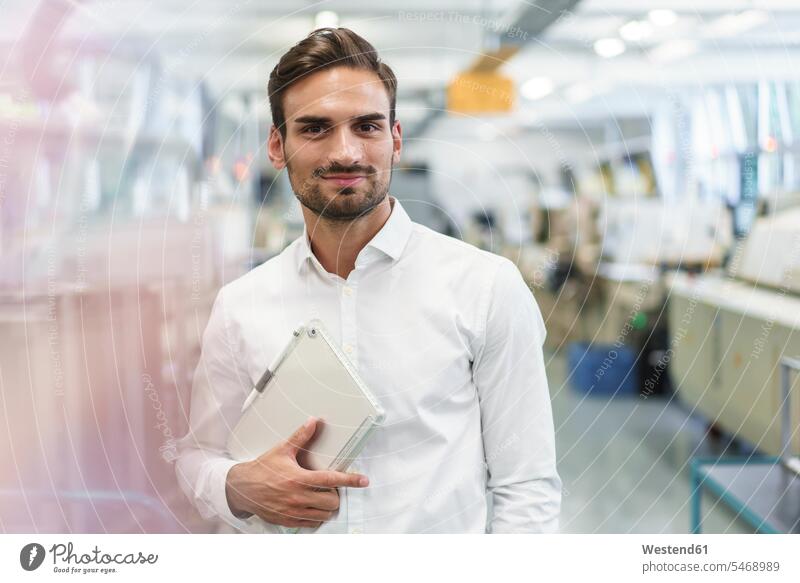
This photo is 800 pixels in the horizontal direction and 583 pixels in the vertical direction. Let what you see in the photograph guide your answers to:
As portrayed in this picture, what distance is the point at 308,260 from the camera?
1210 mm

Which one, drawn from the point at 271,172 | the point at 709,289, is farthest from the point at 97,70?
the point at 709,289

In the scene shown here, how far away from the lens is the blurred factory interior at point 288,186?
4.09 feet

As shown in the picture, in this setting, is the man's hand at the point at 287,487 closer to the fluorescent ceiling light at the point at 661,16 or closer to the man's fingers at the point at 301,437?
the man's fingers at the point at 301,437

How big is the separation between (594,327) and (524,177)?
26cm

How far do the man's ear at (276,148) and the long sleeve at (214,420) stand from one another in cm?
21

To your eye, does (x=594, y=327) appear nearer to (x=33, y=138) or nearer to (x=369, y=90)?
(x=369, y=90)

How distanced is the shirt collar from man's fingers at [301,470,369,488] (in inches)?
11.6

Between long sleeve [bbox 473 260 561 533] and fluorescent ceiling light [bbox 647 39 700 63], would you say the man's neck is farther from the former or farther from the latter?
fluorescent ceiling light [bbox 647 39 700 63]

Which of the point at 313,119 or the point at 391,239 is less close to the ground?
the point at 313,119

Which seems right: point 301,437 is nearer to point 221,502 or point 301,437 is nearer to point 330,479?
point 330,479

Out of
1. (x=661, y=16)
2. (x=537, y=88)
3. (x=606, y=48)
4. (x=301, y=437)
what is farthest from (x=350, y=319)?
(x=661, y=16)

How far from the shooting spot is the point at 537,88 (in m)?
1.25

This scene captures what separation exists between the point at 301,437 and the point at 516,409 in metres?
0.30

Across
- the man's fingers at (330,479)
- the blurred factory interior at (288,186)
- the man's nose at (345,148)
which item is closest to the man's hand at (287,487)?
the man's fingers at (330,479)
